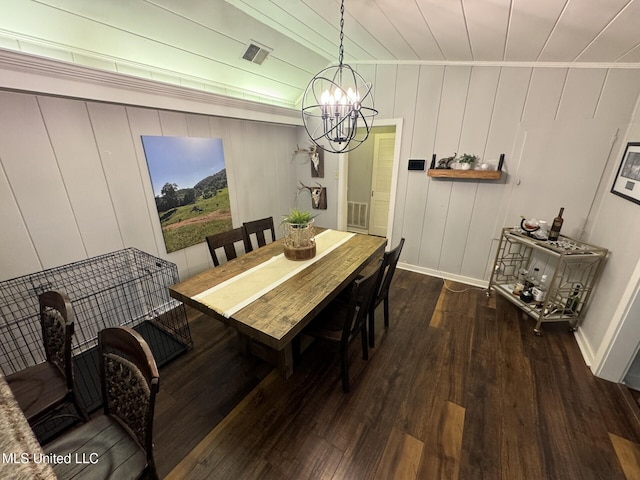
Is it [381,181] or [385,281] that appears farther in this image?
[381,181]

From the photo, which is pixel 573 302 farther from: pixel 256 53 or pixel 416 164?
pixel 256 53

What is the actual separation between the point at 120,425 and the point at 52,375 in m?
0.58

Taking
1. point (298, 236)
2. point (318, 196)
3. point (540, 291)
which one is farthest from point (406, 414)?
point (318, 196)

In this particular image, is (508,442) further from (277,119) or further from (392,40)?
(277,119)

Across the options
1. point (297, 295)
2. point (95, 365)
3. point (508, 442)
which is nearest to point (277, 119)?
point (297, 295)

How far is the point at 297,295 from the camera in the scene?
153 cm

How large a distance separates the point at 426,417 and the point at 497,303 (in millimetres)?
1753

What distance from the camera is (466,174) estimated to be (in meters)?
2.70

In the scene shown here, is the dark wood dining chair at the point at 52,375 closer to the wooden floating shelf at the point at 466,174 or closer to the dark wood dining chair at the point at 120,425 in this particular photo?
the dark wood dining chair at the point at 120,425

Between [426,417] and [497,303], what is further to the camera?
[497,303]

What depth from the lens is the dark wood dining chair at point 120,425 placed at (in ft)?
2.89

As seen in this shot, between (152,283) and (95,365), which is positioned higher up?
(152,283)

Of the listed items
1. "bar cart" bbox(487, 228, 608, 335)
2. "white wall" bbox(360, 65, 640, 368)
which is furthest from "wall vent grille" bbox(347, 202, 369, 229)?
"bar cart" bbox(487, 228, 608, 335)

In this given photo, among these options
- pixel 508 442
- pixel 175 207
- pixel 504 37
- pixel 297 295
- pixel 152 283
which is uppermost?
pixel 504 37
